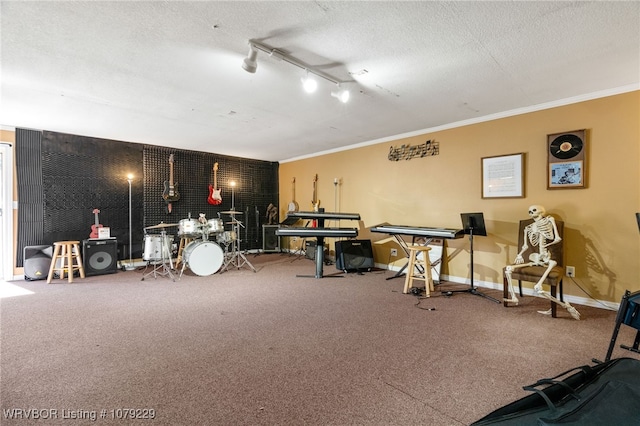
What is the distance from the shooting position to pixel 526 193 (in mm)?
3684

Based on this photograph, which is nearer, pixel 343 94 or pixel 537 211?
pixel 343 94

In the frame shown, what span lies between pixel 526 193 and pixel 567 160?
0.54 meters

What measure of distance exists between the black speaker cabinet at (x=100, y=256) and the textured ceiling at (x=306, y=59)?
A: 1.91 m

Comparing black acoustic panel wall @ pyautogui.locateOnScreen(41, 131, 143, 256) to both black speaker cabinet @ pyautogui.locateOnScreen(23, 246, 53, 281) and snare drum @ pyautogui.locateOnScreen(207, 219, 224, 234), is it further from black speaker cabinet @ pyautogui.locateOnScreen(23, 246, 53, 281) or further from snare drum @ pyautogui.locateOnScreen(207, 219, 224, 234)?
snare drum @ pyautogui.locateOnScreen(207, 219, 224, 234)

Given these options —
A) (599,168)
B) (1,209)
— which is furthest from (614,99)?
(1,209)

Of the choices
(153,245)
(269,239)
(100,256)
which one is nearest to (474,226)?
(269,239)

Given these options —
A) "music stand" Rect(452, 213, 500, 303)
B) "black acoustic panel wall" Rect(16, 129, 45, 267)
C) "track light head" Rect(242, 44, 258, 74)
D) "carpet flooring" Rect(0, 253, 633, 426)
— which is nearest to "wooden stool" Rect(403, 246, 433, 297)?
"carpet flooring" Rect(0, 253, 633, 426)

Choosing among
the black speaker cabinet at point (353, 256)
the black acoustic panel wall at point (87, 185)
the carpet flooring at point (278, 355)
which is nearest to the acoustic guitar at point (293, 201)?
the black speaker cabinet at point (353, 256)

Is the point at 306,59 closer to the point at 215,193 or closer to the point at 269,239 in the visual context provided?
the point at 215,193

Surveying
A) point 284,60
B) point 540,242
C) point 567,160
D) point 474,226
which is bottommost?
point 540,242

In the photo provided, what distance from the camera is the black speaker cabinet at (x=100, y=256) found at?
15.4 feet

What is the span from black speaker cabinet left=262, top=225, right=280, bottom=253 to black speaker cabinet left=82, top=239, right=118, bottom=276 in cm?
302

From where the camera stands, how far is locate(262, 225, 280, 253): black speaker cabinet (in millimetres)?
7133

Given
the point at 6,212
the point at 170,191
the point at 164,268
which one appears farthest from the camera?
the point at 170,191
